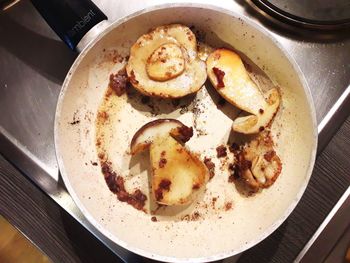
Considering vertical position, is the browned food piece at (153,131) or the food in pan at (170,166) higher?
the browned food piece at (153,131)

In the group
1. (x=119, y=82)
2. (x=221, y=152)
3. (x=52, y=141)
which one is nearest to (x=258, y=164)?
(x=221, y=152)

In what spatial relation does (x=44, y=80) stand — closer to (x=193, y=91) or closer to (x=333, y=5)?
(x=193, y=91)

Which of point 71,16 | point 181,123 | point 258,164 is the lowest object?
point 258,164

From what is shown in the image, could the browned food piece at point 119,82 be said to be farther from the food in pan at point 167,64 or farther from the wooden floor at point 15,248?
the wooden floor at point 15,248

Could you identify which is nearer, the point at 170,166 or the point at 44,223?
the point at 170,166

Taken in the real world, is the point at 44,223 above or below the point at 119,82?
below

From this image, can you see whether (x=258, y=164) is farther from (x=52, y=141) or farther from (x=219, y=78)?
(x=52, y=141)

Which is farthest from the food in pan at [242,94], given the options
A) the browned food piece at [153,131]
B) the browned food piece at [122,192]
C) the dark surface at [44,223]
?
the dark surface at [44,223]

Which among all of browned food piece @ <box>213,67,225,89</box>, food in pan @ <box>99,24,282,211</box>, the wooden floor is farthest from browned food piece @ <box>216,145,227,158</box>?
the wooden floor
